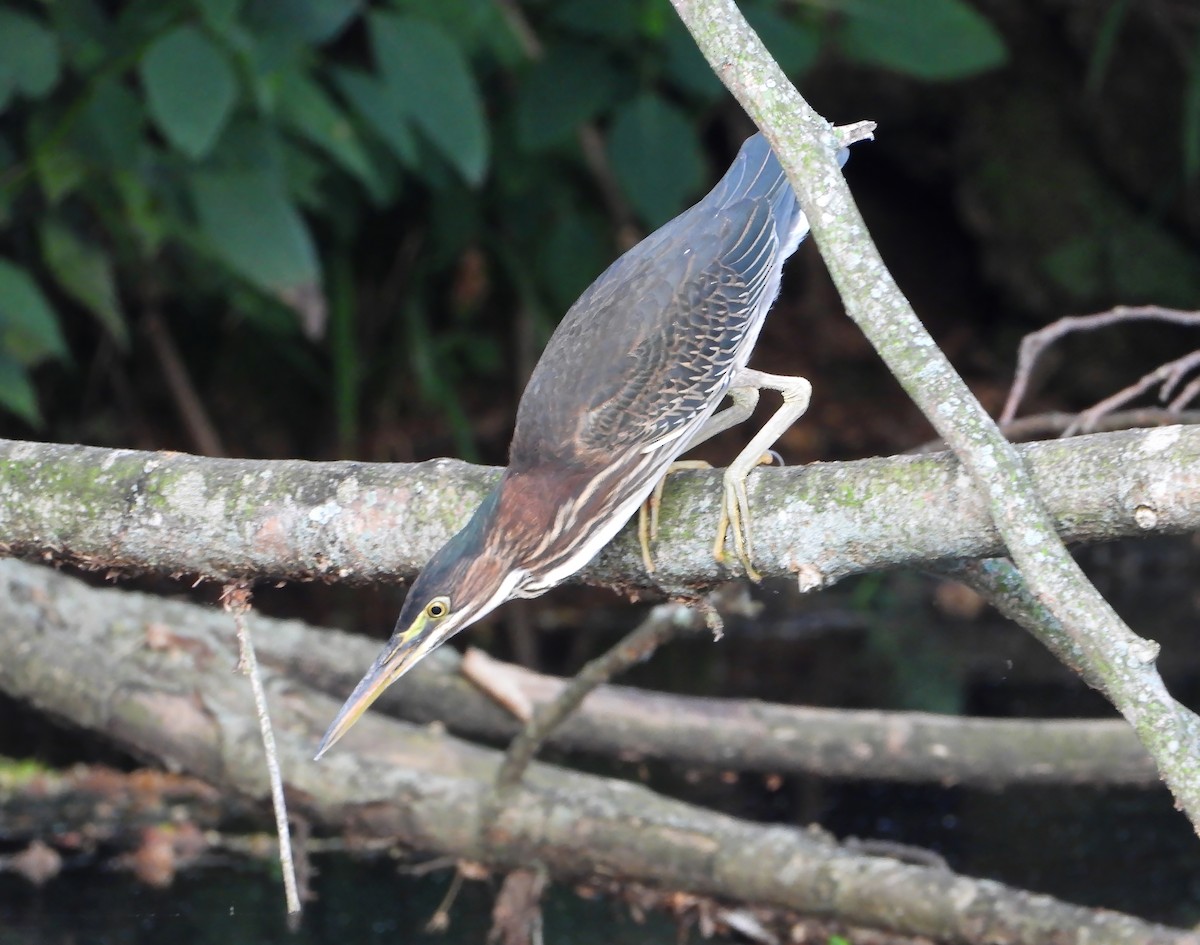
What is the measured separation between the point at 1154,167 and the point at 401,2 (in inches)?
150

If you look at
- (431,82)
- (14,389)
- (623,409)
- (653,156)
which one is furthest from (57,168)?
(623,409)

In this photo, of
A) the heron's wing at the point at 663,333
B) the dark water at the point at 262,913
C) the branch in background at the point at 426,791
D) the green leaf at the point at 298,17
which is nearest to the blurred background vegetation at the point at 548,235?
the green leaf at the point at 298,17

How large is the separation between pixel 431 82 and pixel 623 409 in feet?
7.35

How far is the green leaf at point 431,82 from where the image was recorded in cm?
415

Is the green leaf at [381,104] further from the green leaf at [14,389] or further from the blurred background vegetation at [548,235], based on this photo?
the green leaf at [14,389]

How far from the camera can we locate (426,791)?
288 cm

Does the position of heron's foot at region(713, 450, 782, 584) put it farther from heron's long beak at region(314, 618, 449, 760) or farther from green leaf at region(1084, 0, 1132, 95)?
green leaf at region(1084, 0, 1132, 95)

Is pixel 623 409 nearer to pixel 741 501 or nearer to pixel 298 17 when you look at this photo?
pixel 741 501

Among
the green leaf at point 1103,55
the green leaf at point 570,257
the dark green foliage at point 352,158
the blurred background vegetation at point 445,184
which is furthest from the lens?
the green leaf at point 1103,55

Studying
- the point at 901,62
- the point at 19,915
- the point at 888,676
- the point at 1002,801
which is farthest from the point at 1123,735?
the point at 901,62

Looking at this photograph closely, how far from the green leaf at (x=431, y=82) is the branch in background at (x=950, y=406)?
2.34 meters

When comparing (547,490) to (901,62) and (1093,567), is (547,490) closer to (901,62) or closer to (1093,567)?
(901,62)

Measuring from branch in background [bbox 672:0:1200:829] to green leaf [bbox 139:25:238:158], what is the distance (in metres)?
1.97

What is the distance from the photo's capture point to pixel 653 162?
184 inches
